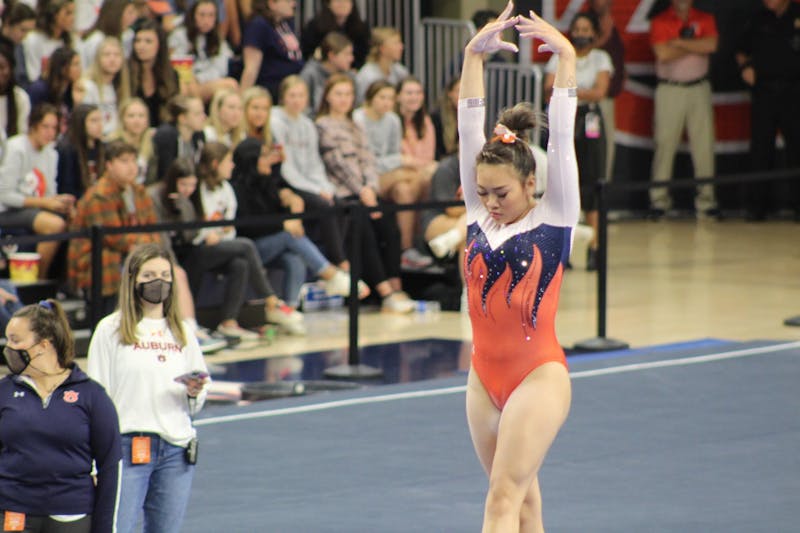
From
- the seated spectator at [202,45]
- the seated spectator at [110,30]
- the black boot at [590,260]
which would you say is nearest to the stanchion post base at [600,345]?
the seated spectator at [202,45]

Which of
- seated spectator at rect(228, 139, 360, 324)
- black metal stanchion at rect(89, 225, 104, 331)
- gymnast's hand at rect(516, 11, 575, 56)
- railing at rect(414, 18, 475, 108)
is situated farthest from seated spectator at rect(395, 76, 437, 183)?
gymnast's hand at rect(516, 11, 575, 56)

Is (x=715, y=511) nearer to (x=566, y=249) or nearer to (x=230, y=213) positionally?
(x=566, y=249)

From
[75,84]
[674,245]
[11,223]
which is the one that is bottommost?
[674,245]

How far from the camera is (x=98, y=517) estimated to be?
5059 mm

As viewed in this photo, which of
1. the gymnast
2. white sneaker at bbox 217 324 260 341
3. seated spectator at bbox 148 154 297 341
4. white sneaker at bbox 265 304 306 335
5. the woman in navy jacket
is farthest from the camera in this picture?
white sneaker at bbox 265 304 306 335

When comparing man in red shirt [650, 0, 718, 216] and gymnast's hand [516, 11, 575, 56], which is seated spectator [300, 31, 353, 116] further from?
gymnast's hand [516, 11, 575, 56]

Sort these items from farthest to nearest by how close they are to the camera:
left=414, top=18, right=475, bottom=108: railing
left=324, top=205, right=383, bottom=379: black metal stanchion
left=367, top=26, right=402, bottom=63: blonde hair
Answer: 1. left=414, top=18, right=475, bottom=108: railing
2. left=367, top=26, right=402, bottom=63: blonde hair
3. left=324, top=205, right=383, bottom=379: black metal stanchion

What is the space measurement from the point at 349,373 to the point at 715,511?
11.2 ft

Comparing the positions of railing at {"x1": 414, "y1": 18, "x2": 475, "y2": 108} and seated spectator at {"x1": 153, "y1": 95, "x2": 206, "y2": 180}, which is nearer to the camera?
seated spectator at {"x1": 153, "y1": 95, "x2": 206, "y2": 180}

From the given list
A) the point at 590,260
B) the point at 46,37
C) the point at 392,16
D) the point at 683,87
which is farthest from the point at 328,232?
the point at 683,87

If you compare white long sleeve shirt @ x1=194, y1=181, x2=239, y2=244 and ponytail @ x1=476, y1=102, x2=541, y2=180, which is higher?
ponytail @ x1=476, y1=102, x2=541, y2=180

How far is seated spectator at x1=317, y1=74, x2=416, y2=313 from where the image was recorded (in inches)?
484

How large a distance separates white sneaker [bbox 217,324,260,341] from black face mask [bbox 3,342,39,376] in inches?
231

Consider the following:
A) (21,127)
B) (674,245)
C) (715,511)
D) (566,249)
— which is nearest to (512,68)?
(674,245)
